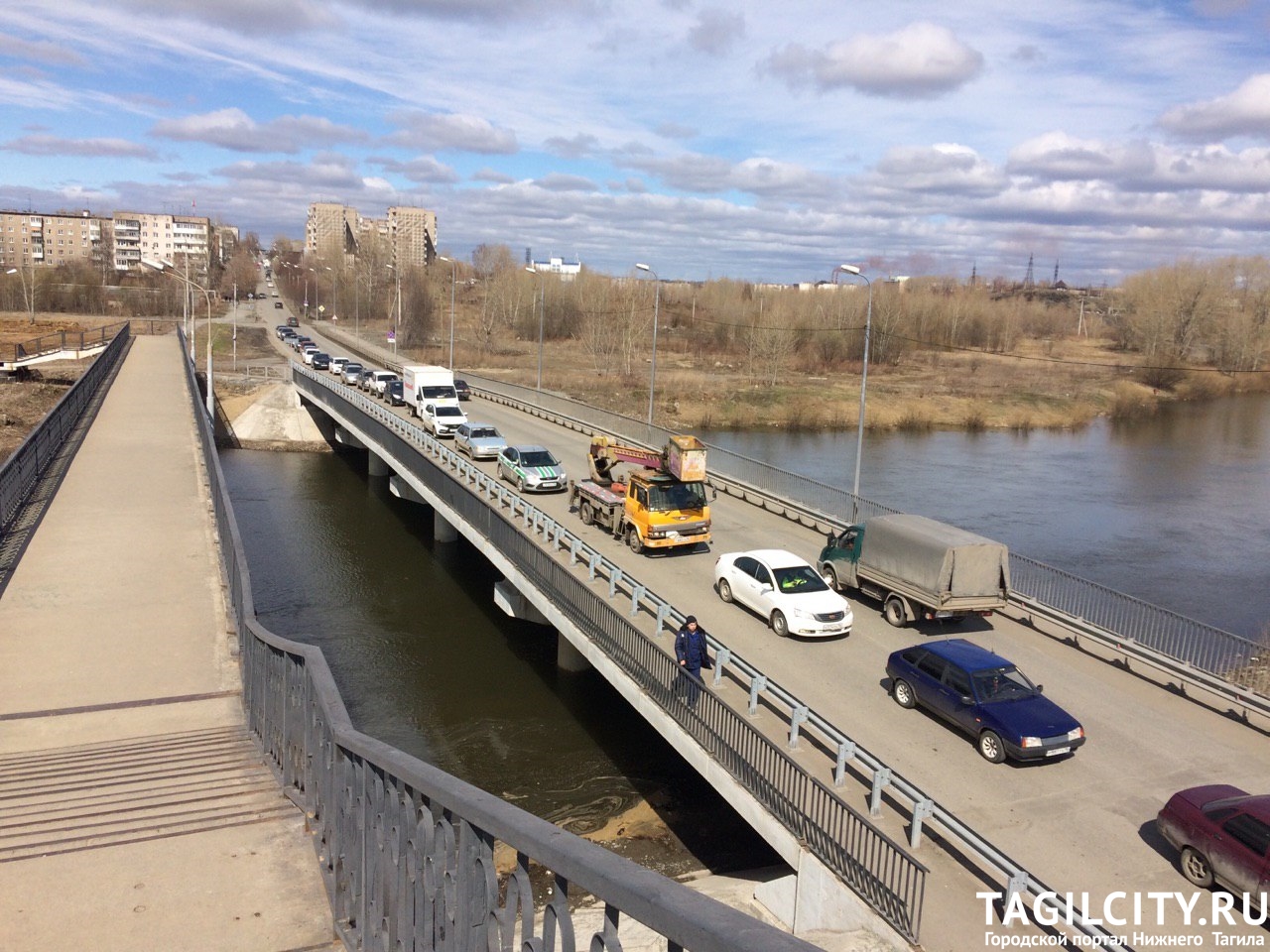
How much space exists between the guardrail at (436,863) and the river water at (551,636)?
33.4 ft

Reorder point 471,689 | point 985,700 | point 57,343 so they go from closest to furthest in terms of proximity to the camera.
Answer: point 985,700 → point 471,689 → point 57,343

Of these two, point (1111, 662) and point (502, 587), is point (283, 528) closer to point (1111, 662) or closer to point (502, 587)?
point (502, 587)

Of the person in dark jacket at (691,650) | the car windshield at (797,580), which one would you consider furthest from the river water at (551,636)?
the car windshield at (797,580)

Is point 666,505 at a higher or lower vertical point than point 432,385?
lower

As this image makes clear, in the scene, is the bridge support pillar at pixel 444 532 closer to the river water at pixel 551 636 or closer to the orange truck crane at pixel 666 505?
the river water at pixel 551 636

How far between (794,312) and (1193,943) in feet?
358

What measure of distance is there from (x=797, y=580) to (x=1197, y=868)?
28.0 ft

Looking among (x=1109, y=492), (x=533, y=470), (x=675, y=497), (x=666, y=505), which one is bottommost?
(x=1109, y=492)

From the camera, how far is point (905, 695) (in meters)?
14.6

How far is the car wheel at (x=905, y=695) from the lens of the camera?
14531 mm

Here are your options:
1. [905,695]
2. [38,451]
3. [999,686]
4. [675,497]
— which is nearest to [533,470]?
[675,497]

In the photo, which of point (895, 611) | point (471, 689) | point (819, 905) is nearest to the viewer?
point (819, 905)

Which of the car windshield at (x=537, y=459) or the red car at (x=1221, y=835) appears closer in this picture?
the red car at (x=1221, y=835)

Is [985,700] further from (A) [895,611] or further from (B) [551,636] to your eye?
(B) [551,636]
